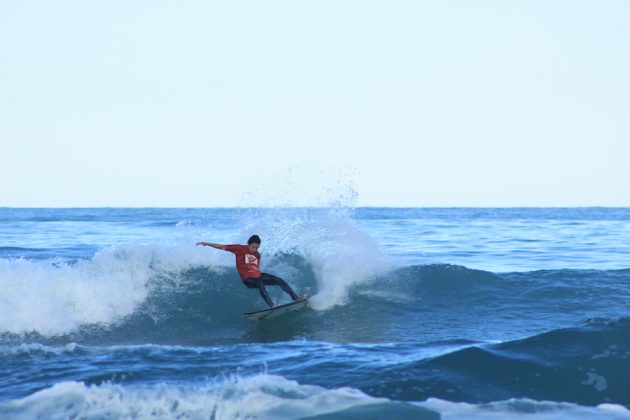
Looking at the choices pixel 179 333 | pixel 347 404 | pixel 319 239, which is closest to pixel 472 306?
pixel 319 239

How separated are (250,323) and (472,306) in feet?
15.7

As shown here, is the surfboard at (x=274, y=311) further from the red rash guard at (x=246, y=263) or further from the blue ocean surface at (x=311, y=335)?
the red rash guard at (x=246, y=263)

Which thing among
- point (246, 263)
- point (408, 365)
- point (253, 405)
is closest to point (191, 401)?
point (253, 405)

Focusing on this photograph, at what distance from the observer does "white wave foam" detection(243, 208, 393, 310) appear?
16.1 metres

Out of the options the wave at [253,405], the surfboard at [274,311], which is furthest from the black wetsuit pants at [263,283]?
the wave at [253,405]

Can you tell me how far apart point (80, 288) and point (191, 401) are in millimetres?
6411

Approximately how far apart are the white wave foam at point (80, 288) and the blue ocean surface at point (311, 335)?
0.04m

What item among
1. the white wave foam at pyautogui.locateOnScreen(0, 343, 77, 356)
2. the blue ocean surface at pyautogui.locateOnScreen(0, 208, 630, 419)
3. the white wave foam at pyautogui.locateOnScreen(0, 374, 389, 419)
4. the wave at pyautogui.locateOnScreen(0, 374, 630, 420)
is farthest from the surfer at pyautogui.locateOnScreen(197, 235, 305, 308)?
the wave at pyautogui.locateOnScreen(0, 374, 630, 420)

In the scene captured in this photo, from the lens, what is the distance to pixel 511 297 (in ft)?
52.3

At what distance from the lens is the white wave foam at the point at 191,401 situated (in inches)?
314

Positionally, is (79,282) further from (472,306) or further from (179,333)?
(472,306)

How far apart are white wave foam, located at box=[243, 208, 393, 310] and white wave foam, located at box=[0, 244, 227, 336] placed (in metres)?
2.93

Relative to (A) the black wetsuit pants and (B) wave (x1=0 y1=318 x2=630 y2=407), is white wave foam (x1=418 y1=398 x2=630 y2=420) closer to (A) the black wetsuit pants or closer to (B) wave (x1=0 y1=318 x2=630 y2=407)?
(B) wave (x1=0 y1=318 x2=630 y2=407)

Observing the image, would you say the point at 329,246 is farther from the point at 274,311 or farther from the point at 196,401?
the point at 196,401
